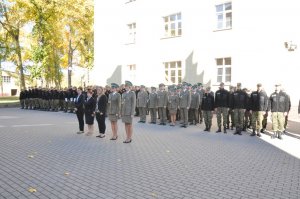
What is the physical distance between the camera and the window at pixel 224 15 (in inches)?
892

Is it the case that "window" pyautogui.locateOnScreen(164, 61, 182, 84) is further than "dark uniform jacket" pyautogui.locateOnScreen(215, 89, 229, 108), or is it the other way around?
"window" pyautogui.locateOnScreen(164, 61, 182, 84)

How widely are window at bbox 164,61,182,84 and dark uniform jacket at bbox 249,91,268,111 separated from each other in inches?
482

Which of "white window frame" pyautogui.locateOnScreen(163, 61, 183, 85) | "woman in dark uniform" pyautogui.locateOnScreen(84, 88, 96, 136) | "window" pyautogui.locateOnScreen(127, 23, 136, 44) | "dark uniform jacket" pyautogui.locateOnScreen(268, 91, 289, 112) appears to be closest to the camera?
"dark uniform jacket" pyautogui.locateOnScreen(268, 91, 289, 112)

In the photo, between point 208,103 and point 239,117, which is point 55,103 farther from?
point 239,117

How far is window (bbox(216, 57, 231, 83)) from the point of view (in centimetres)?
2253

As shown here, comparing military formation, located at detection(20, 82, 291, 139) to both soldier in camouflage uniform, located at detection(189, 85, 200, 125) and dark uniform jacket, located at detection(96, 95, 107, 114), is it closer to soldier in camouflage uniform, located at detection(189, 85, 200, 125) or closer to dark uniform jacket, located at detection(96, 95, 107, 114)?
soldier in camouflage uniform, located at detection(189, 85, 200, 125)

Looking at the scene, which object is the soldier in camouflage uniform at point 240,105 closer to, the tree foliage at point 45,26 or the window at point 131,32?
the window at point 131,32

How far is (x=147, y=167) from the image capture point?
8.26 meters

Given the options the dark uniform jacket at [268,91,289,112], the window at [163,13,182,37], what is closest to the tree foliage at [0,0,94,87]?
the window at [163,13,182,37]

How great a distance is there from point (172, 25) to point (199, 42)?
3441mm

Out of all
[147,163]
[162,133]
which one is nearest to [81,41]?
[162,133]

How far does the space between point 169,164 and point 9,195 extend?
3.87m

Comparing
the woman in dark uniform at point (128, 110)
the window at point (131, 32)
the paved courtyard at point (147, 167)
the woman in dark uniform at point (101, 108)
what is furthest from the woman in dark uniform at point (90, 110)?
the window at point (131, 32)

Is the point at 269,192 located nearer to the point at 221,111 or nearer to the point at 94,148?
the point at 94,148
